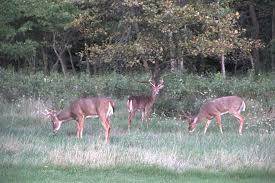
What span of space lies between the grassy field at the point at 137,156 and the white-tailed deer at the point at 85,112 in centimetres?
34

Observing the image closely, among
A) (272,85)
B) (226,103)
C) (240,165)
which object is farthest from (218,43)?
(240,165)

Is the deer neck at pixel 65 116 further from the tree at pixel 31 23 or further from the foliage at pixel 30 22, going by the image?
the foliage at pixel 30 22

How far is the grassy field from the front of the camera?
428 inches

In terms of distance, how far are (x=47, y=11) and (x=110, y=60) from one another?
10.8m

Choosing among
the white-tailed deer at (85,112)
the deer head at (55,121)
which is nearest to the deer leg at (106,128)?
the white-tailed deer at (85,112)

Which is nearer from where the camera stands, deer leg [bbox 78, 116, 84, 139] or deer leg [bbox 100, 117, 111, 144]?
deer leg [bbox 100, 117, 111, 144]

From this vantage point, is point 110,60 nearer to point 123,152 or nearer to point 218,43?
point 218,43

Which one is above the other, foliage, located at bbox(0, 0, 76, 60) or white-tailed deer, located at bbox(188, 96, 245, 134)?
foliage, located at bbox(0, 0, 76, 60)

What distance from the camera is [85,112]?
16.4 m

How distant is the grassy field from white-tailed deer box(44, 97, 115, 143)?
0.34 meters

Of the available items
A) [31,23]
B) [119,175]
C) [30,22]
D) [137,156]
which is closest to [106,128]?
[137,156]

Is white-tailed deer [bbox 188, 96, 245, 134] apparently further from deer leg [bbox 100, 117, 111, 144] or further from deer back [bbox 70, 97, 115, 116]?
deer leg [bbox 100, 117, 111, 144]

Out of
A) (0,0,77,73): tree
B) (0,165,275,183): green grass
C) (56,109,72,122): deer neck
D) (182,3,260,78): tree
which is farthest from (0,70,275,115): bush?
(0,165,275,183): green grass

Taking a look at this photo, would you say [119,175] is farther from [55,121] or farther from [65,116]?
[65,116]
